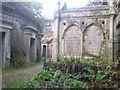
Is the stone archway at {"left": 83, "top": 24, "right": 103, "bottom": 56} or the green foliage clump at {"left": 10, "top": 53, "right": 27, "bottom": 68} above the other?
the stone archway at {"left": 83, "top": 24, "right": 103, "bottom": 56}

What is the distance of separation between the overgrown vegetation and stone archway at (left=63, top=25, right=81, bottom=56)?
19.6 ft

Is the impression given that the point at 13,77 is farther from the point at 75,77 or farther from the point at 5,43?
the point at 5,43

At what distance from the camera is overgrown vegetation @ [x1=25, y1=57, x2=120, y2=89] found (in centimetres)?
347

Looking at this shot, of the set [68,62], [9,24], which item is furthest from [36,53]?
[68,62]

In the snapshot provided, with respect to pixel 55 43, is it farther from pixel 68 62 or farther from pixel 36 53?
pixel 68 62

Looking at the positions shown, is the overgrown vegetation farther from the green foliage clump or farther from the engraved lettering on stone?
the engraved lettering on stone

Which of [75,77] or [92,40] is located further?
[92,40]

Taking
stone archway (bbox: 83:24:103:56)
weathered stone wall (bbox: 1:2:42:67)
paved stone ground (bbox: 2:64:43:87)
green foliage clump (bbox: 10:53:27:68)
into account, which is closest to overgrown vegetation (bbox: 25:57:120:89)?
paved stone ground (bbox: 2:64:43:87)

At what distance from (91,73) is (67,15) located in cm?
813

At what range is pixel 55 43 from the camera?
1162cm

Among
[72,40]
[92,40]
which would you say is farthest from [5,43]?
[92,40]

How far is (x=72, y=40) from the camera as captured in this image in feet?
37.1

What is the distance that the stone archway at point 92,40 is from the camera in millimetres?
10547

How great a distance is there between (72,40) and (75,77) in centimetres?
A: 734
